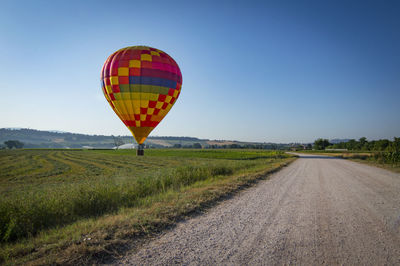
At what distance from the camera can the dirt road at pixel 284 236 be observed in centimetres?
330

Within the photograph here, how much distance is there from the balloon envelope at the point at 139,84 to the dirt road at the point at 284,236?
13486mm

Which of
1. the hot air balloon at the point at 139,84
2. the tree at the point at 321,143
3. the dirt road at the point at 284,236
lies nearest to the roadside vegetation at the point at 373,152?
the tree at the point at 321,143

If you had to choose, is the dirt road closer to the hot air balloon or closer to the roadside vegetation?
the hot air balloon

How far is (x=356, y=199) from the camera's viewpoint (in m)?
7.20

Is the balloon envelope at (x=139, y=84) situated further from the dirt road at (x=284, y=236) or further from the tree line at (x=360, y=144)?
the tree line at (x=360, y=144)

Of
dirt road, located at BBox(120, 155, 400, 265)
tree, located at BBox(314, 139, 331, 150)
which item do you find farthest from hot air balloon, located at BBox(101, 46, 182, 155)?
tree, located at BBox(314, 139, 331, 150)

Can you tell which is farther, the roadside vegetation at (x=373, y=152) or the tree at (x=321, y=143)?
the tree at (x=321, y=143)

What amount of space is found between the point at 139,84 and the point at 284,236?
52.7 ft

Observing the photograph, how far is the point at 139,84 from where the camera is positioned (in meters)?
17.4

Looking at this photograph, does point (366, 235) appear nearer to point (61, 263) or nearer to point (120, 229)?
point (120, 229)

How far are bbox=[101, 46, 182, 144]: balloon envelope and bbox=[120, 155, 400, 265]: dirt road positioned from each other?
13.5m

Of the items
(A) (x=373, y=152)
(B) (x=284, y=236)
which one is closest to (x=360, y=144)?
(A) (x=373, y=152)

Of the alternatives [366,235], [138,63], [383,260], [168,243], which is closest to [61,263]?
[168,243]

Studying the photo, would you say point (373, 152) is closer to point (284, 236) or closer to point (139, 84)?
point (139, 84)
